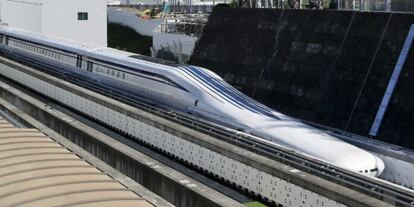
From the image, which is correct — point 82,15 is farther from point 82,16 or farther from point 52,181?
point 52,181

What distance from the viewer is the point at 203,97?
19.7 metres

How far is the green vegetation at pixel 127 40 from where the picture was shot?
6284 cm

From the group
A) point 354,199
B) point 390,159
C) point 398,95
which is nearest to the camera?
point 354,199

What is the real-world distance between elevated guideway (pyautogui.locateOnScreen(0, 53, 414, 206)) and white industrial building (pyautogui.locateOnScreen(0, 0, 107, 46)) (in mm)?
20112

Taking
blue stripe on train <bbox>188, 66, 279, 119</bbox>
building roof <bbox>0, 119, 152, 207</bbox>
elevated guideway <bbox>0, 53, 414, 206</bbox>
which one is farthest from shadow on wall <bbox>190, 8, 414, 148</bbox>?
building roof <bbox>0, 119, 152, 207</bbox>

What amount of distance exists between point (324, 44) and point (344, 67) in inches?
69.4

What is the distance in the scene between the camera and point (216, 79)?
2119cm

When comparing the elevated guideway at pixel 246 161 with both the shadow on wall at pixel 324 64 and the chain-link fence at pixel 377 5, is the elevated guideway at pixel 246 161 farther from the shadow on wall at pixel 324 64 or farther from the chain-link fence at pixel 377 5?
the chain-link fence at pixel 377 5

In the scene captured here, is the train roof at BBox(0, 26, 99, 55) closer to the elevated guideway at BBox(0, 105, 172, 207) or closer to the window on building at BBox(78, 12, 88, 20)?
the window on building at BBox(78, 12, 88, 20)

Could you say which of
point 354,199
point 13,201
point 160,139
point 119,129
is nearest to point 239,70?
point 119,129

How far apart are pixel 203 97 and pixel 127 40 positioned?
48055mm

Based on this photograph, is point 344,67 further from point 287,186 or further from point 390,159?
point 287,186

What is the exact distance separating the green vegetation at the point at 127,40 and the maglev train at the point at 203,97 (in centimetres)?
2989

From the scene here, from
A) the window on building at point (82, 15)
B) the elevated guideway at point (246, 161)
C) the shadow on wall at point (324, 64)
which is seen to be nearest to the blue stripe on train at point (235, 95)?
the elevated guideway at point (246, 161)
